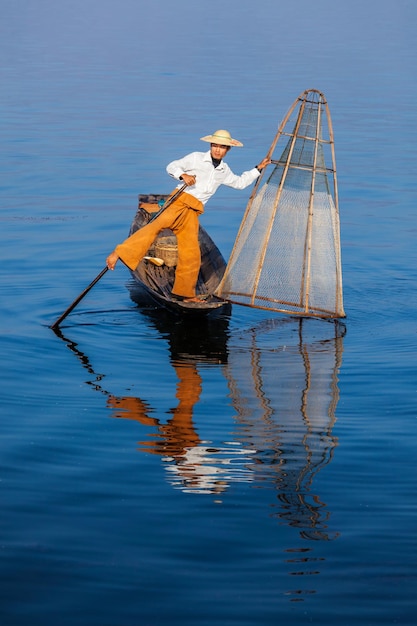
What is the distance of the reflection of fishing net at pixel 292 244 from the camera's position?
34.1ft

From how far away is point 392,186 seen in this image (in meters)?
19.0

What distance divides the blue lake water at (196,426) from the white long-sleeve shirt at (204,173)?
149 cm

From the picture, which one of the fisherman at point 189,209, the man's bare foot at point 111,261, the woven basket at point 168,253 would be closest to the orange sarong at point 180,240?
the fisherman at point 189,209

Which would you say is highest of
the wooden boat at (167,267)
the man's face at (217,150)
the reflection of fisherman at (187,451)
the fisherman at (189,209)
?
the man's face at (217,150)

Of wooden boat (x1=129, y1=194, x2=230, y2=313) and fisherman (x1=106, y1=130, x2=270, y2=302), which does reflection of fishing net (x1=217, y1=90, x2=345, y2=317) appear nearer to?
fisherman (x1=106, y1=130, x2=270, y2=302)

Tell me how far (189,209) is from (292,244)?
1136 mm

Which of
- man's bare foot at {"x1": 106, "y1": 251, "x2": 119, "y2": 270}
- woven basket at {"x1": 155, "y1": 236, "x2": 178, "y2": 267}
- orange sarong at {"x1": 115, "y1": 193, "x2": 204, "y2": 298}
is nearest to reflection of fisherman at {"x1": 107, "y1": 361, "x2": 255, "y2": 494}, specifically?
man's bare foot at {"x1": 106, "y1": 251, "x2": 119, "y2": 270}

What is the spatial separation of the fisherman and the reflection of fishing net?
319 mm

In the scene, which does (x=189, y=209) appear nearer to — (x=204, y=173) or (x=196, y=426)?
(x=204, y=173)

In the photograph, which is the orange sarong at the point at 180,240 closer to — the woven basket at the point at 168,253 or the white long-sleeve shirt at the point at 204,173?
the white long-sleeve shirt at the point at 204,173

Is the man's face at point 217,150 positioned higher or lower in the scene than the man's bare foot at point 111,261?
higher

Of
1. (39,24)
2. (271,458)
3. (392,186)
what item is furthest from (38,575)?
(39,24)

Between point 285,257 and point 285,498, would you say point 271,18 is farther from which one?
point 285,498

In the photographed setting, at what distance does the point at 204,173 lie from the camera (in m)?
10.6
